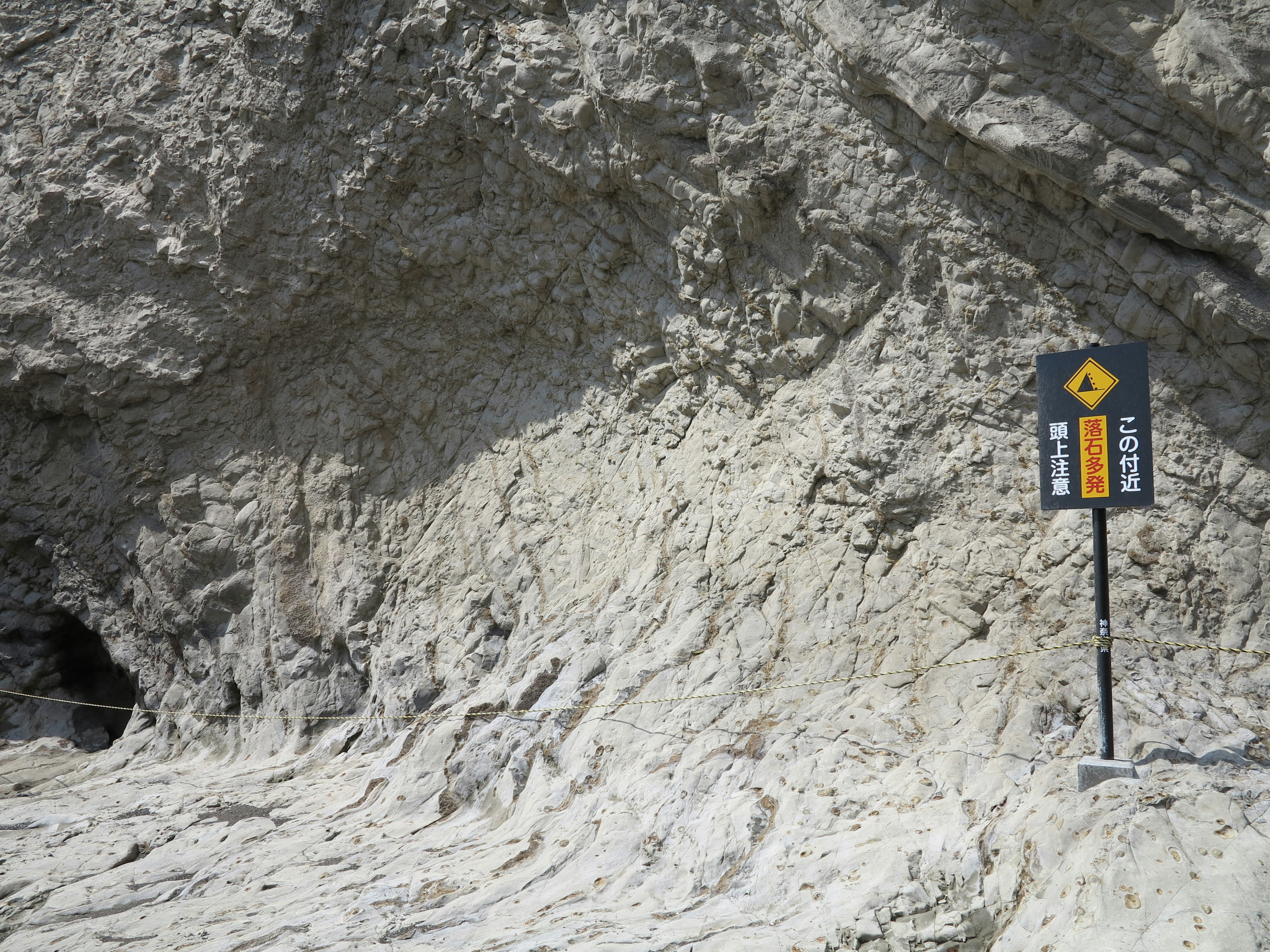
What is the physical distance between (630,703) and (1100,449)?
114 inches

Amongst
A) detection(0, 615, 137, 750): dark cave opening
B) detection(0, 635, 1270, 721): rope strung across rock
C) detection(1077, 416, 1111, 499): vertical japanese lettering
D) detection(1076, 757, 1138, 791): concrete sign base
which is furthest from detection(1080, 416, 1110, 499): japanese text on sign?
detection(0, 615, 137, 750): dark cave opening

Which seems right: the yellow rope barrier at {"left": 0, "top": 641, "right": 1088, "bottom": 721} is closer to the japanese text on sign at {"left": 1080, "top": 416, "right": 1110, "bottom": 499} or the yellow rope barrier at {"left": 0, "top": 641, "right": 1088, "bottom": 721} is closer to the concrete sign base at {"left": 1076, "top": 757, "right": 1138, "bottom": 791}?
the concrete sign base at {"left": 1076, "top": 757, "right": 1138, "bottom": 791}

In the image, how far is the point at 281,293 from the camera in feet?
27.8

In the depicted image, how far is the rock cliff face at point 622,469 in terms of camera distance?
3914 millimetres

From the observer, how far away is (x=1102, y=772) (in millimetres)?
3311

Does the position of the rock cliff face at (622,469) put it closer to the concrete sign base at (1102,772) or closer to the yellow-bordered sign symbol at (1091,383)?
the concrete sign base at (1102,772)

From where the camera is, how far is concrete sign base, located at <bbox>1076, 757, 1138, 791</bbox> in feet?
10.8

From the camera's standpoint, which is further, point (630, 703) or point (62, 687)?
point (62, 687)

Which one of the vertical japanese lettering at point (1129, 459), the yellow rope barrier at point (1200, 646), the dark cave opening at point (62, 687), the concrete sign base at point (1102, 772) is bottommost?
the dark cave opening at point (62, 687)

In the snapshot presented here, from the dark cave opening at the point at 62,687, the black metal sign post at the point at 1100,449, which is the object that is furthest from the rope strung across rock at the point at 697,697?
the dark cave opening at the point at 62,687

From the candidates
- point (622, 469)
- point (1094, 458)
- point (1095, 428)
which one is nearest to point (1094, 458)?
point (1094, 458)

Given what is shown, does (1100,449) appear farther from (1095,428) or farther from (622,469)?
(622,469)

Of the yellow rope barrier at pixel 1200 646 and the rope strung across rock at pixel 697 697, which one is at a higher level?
the yellow rope barrier at pixel 1200 646

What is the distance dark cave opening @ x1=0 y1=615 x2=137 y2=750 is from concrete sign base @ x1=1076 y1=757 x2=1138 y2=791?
31.6 ft
